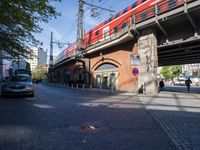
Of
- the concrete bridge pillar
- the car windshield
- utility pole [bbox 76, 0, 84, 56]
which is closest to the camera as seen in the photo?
the car windshield

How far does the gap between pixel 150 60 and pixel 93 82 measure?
15302 mm

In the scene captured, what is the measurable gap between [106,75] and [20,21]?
17.6 m

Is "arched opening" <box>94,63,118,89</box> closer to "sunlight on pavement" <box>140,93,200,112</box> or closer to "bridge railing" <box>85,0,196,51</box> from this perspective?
"bridge railing" <box>85,0,196,51</box>

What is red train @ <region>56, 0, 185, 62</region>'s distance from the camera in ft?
52.5

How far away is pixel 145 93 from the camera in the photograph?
59.8 feet

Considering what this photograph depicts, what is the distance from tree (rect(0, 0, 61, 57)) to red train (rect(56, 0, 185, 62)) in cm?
776

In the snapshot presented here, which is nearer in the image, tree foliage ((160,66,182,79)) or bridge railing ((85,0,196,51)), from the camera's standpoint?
bridge railing ((85,0,196,51))

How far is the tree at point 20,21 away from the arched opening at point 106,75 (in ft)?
36.5

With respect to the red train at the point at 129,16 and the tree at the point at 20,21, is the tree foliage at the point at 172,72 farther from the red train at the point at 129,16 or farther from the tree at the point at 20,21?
the tree at the point at 20,21

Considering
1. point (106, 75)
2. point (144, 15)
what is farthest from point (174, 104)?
point (106, 75)

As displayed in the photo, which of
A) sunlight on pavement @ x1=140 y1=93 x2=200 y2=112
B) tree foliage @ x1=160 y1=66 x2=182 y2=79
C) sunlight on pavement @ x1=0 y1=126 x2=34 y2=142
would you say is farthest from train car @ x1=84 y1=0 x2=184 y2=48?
tree foliage @ x1=160 y1=66 x2=182 y2=79

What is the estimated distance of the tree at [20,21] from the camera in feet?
36.8

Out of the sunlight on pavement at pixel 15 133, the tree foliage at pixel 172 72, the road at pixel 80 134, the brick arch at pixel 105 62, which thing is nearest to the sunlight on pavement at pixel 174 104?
the road at pixel 80 134

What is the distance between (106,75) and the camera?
28875 millimetres
